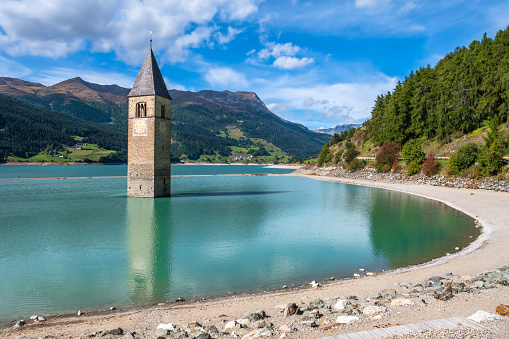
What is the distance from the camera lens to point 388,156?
6562 cm

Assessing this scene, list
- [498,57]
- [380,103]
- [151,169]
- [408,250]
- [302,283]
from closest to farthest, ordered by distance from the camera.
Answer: [302,283], [408,250], [151,169], [498,57], [380,103]

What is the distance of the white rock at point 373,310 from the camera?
8.34 meters

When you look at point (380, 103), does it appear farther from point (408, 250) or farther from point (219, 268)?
point (219, 268)

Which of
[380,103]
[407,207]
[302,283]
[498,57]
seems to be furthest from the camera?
[380,103]

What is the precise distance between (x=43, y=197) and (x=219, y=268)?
1515 inches

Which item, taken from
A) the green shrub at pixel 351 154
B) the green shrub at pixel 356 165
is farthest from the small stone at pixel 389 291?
the green shrub at pixel 351 154

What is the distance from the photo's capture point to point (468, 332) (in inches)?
262

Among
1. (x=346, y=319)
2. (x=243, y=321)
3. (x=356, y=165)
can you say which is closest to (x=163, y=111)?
(x=243, y=321)

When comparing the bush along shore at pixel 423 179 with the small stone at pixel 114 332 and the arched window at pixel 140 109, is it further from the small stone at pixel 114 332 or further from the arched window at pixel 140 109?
the small stone at pixel 114 332

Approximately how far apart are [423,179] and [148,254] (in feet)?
165

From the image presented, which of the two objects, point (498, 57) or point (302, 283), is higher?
point (498, 57)

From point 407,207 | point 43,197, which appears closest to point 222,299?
point 407,207

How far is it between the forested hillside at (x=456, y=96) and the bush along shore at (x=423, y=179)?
962 cm

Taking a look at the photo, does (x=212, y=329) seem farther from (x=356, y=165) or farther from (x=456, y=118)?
(x=356, y=165)
